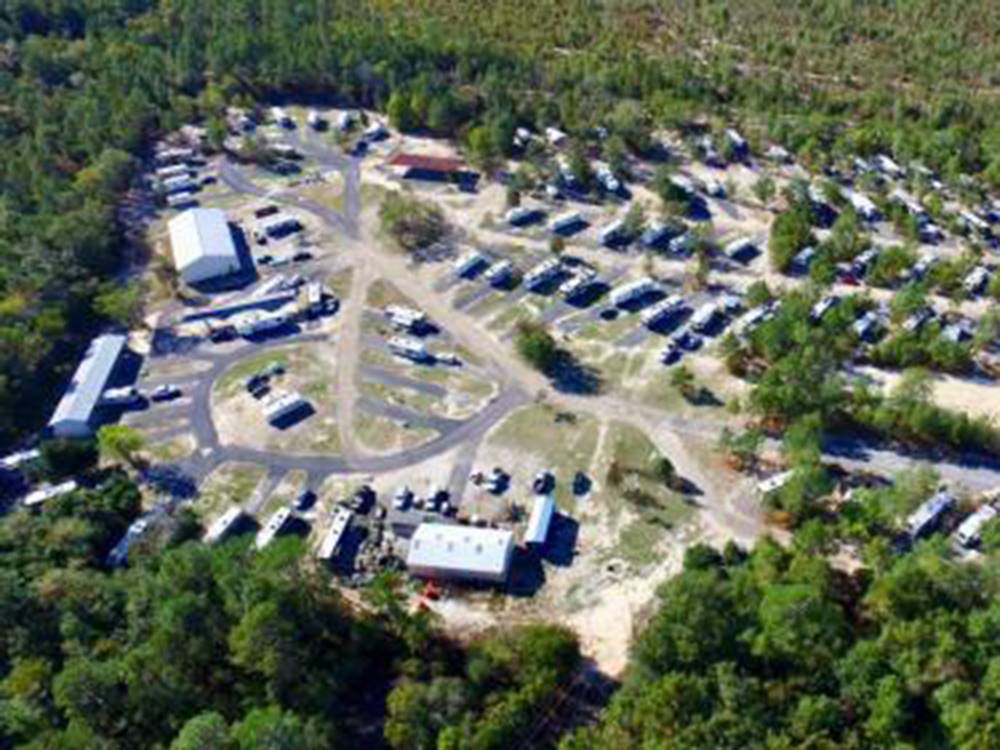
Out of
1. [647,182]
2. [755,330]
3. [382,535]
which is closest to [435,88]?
[647,182]

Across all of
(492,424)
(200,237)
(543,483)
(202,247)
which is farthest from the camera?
(200,237)

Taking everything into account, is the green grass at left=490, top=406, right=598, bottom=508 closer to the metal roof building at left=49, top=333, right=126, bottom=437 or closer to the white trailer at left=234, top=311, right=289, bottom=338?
the white trailer at left=234, top=311, right=289, bottom=338

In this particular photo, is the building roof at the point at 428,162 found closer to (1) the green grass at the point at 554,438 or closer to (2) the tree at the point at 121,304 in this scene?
(2) the tree at the point at 121,304

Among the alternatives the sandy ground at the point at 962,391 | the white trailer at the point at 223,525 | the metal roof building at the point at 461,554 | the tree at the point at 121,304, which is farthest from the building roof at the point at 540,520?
the tree at the point at 121,304

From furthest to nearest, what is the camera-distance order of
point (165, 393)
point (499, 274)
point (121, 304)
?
point (499, 274) → point (121, 304) → point (165, 393)

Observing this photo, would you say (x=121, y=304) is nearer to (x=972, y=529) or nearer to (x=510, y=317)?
(x=510, y=317)

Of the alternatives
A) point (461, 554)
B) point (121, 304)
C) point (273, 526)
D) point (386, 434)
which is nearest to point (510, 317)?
point (386, 434)

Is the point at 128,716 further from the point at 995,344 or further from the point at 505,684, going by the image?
the point at 995,344
